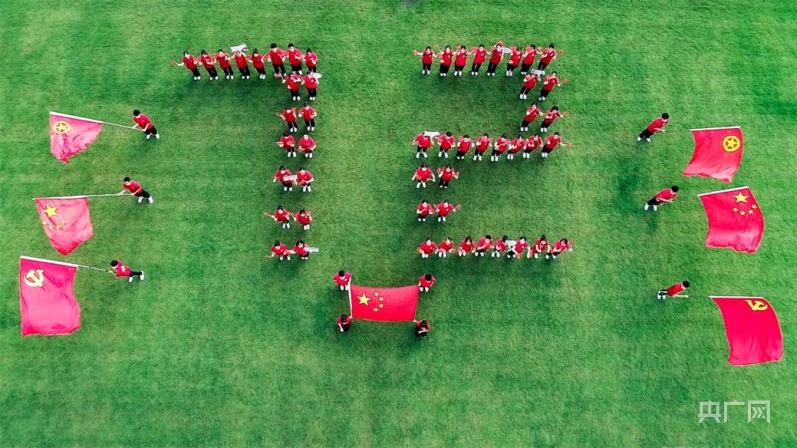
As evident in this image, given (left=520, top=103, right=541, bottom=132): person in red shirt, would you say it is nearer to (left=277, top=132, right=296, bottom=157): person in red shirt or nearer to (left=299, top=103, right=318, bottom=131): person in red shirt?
(left=299, top=103, right=318, bottom=131): person in red shirt

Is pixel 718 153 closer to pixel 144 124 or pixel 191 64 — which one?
pixel 191 64

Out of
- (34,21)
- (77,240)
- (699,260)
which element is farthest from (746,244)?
(34,21)

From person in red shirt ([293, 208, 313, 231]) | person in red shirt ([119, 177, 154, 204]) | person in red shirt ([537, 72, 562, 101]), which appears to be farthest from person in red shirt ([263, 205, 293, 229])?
person in red shirt ([537, 72, 562, 101])

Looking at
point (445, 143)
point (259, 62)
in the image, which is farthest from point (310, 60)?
point (445, 143)

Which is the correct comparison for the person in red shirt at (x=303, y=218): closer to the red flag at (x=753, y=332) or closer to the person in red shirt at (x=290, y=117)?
the person in red shirt at (x=290, y=117)

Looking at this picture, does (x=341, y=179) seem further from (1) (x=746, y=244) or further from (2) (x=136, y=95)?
(1) (x=746, y=244)

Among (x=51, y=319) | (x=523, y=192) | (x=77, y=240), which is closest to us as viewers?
(x=51, y=319)
